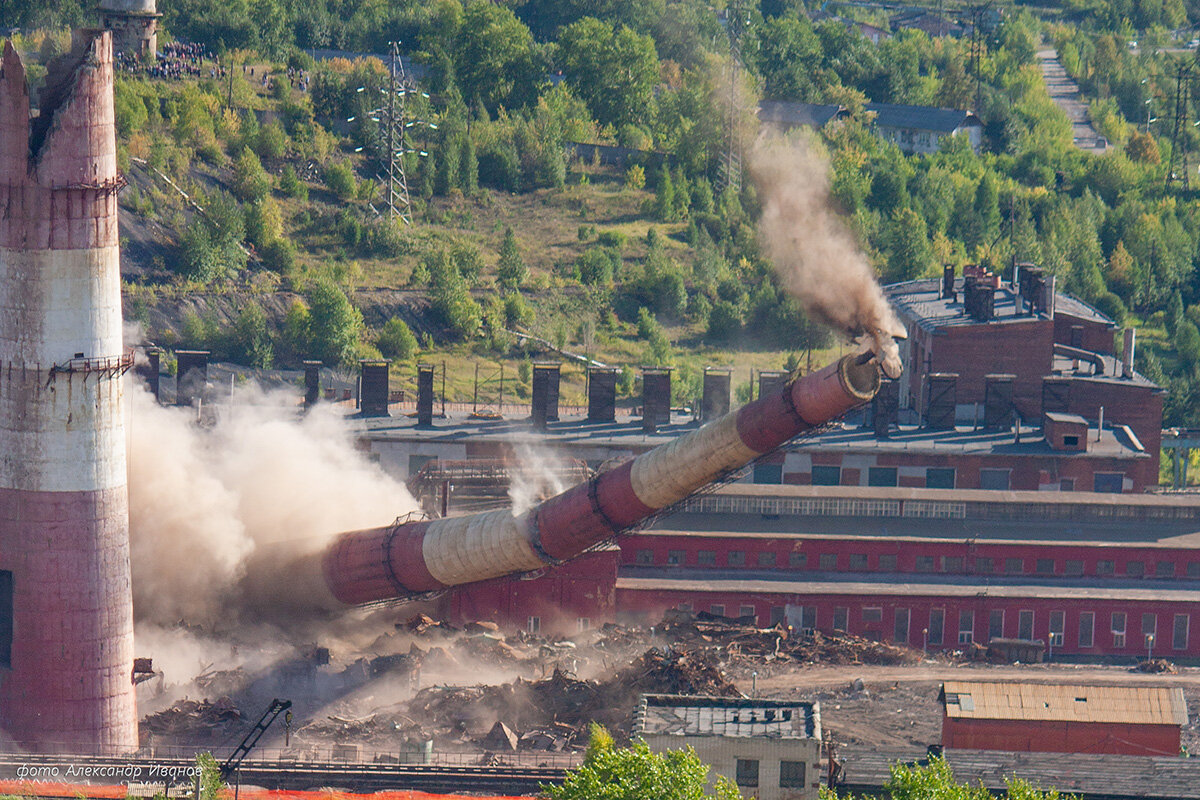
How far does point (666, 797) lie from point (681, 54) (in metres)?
103

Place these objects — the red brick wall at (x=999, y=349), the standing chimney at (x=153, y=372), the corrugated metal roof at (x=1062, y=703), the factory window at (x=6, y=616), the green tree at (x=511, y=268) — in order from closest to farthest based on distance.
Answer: the factory window at (x=6, y=616) → the corrugated metal roof at (x=1062, y=703) → the standing chimney at (x=153, y=372) → the red brick wall at (x=999, y=349) → the green tree at (x=511, y=268)

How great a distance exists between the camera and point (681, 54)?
5349 inches

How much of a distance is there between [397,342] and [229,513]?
40.7 meters

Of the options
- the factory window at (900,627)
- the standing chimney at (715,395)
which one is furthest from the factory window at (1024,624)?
the standing chimney at (715,395)

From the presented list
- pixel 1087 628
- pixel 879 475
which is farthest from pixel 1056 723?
pixel 879 475

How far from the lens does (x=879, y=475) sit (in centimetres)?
7531

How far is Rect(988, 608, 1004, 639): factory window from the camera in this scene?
62875 millimetres

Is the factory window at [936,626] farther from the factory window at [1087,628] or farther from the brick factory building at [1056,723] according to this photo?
the brick factory building at [1056,723]

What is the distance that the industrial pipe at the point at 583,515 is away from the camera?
44.2 metres

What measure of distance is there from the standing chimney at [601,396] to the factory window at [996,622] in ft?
57.5

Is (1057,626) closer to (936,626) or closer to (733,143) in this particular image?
(936,626)

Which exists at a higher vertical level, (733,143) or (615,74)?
(615,74)

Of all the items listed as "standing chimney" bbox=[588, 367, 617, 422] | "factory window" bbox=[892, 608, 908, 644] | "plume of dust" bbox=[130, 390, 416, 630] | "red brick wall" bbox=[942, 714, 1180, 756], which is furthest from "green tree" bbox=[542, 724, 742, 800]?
"standing chimney" bbox=[588, 367, 617, 422]

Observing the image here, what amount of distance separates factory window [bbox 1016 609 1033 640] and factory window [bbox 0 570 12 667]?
3025 centimetres
